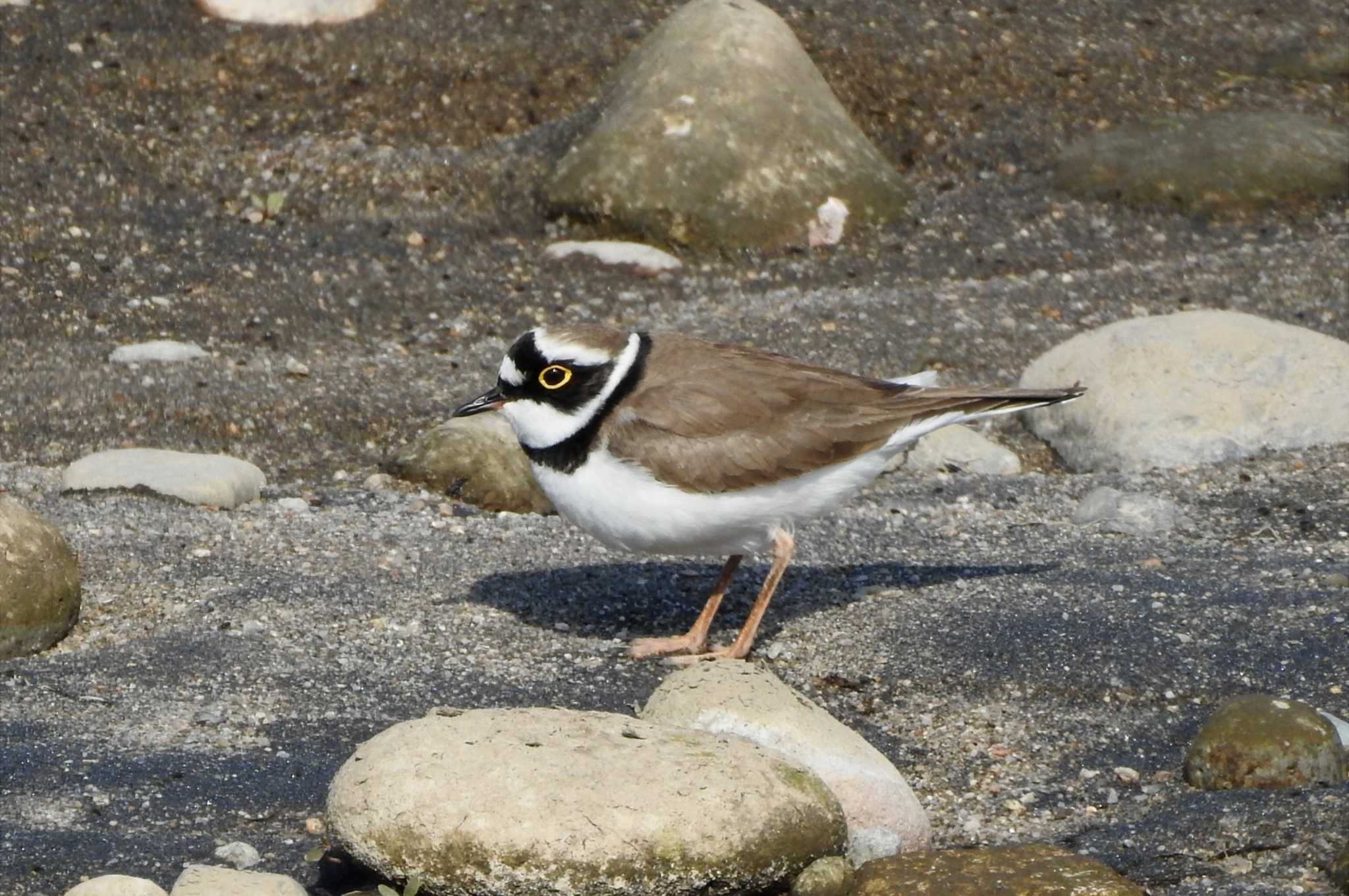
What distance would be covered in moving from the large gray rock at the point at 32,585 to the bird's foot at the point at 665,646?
1.87 m

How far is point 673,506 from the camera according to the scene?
5.39 metres

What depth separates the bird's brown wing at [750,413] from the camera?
215 inches

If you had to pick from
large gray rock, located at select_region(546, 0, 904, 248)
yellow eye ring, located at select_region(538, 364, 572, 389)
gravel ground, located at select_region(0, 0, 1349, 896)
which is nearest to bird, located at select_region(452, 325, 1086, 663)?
yellow eye ring, located at select_region(538, 364, 572, 389)

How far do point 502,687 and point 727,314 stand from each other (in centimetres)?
444

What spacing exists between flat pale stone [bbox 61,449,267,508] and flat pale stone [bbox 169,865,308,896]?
3183 mm

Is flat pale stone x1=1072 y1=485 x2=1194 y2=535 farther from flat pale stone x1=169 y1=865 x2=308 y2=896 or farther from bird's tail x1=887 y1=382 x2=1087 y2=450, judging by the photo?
flat pale stone x1=169 y1=865 x2=308 y2=896

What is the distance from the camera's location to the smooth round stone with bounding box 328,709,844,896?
3.94 meters

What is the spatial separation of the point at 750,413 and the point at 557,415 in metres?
0.63

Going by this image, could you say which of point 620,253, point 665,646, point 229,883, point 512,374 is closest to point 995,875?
point 229,883

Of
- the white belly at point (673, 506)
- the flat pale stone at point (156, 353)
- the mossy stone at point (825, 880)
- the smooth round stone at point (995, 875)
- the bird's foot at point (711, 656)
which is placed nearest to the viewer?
the smooth round stone at point (995, 875)

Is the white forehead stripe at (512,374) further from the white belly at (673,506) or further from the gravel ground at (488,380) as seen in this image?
the gravel ground at (488,380)

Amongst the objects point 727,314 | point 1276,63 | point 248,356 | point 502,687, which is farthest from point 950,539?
point 1276,63

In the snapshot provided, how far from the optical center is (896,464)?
26.1 feet

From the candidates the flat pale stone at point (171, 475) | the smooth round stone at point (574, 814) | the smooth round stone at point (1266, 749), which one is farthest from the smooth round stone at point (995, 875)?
the flat pale stone at point (171, 475)
